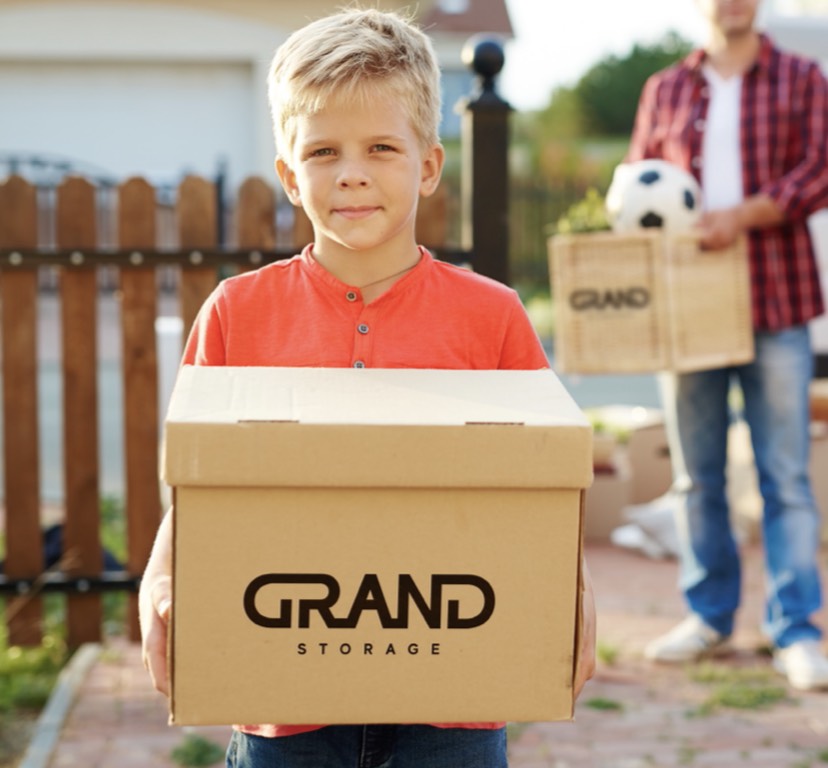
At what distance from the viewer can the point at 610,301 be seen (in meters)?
3.70

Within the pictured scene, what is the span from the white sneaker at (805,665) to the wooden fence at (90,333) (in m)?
1.65

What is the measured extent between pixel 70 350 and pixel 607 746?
2086mm

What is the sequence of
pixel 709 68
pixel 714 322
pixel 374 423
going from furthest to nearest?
pixel 709 68 → pixel 714 322 → pixel 374 423

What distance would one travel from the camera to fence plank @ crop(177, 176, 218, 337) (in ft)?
13.3

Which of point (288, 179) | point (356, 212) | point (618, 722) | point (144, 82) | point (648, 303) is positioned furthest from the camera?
point (144, 82)

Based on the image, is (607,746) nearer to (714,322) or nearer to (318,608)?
(714,322)

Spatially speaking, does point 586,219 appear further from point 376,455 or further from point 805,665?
point 376,455

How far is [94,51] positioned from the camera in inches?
635

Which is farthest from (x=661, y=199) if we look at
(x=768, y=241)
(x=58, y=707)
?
(x=58, y=707)

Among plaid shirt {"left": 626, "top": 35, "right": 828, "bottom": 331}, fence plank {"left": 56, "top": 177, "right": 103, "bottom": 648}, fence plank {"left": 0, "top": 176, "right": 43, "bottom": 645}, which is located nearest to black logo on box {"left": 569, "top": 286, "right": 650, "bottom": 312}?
plaid shirt {"left": 626, "top": 35, "right": 828, "bottom": 331}

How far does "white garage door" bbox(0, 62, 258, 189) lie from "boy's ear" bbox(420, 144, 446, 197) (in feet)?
48.7

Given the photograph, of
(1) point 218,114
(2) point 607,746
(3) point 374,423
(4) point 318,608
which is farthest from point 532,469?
(1) point 218,114

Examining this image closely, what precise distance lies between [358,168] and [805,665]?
2629mm

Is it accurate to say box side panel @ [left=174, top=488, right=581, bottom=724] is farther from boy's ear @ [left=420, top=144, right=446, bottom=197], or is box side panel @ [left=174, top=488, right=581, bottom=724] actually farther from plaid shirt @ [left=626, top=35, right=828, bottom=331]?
plaid shirt @ [left=626, top=35, right=828, bottom=331]
